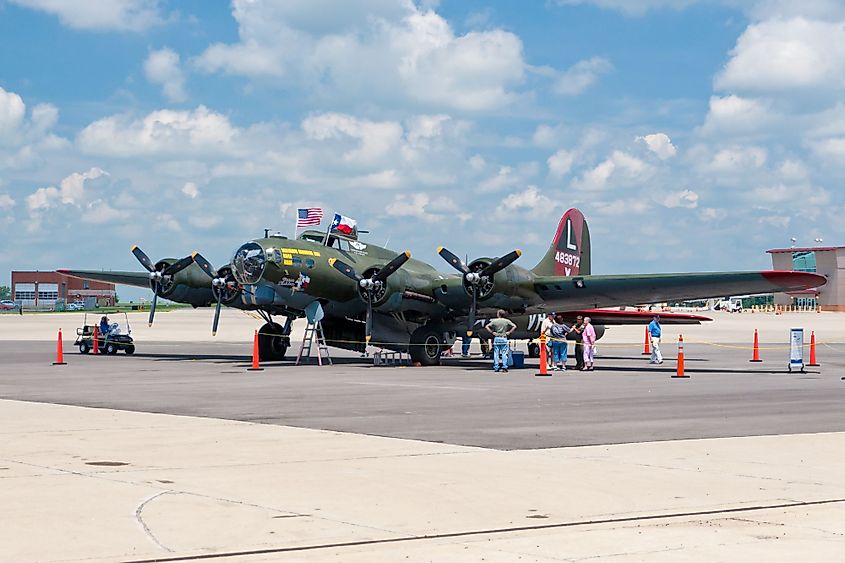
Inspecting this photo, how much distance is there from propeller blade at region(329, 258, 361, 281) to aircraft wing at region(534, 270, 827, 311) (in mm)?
5996

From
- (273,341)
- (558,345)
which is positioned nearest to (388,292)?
(273,341)

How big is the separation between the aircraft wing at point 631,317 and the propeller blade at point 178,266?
14.6 metres

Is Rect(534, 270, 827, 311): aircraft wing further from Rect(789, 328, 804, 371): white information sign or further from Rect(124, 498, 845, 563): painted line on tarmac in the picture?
Rect(124, 498, 845, 563): painted line on tarmac

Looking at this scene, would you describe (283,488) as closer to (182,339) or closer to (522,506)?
(522,506)

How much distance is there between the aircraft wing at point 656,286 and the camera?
30.0 m

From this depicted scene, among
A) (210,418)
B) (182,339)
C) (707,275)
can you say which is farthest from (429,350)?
(182,339)

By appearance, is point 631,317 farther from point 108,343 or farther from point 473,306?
point 108,343

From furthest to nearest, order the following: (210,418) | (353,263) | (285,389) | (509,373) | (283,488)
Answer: (353,263) → (509,373) → (285,389) → (210,418) → (283,488)

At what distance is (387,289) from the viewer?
1363 inches

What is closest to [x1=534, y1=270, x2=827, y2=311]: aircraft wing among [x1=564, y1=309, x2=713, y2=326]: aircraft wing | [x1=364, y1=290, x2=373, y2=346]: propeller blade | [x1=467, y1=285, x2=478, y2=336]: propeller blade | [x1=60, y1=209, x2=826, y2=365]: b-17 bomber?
[x1=60, y1=209, x2=826, y2=365]: b-17 bomber

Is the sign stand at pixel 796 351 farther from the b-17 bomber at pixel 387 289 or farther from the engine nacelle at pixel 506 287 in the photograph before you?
the engine nacelle at pixel 506 287

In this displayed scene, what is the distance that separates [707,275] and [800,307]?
5559 inches

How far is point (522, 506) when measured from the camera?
9312mm

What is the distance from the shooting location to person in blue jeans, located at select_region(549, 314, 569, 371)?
1345 inches
